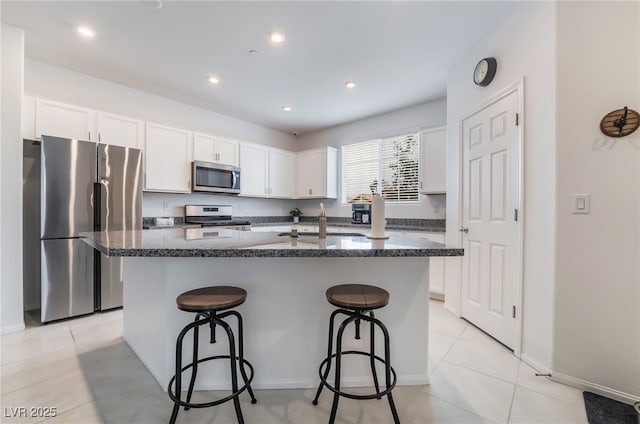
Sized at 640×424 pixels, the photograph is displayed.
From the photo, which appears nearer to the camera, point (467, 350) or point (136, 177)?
point (467, 350)

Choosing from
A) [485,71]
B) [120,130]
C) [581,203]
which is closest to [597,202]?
[581,203]

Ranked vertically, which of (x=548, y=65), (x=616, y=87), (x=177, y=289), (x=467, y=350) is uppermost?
(x=548, y=65)

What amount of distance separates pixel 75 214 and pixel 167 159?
1.22m

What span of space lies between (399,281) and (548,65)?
5.75 feet

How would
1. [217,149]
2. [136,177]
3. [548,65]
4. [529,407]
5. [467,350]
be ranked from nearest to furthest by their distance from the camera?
[529,407] < [548,65] < [467,350] < [136,177] < [217,149]

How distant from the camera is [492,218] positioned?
2455 mm

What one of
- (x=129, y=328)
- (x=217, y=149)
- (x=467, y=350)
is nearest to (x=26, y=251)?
(x=129, y=328)

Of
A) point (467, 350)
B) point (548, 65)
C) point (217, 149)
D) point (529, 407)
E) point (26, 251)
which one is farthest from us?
point (217, 149)

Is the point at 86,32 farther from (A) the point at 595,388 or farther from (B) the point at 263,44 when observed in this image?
(A) the point at 595,388

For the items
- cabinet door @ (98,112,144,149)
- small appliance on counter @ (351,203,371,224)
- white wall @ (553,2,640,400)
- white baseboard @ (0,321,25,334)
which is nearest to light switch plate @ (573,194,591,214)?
white wall @ (553,2,640,400)

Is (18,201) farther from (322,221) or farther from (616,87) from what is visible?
(616,87)

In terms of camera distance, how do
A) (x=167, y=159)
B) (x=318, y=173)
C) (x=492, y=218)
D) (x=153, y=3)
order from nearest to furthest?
(x=153, y=3)
(x=492, y=218)
(x=167, y=159)
(x=318, y=173)

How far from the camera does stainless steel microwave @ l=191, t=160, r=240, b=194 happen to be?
154 inches

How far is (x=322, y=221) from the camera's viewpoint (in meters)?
1.91
